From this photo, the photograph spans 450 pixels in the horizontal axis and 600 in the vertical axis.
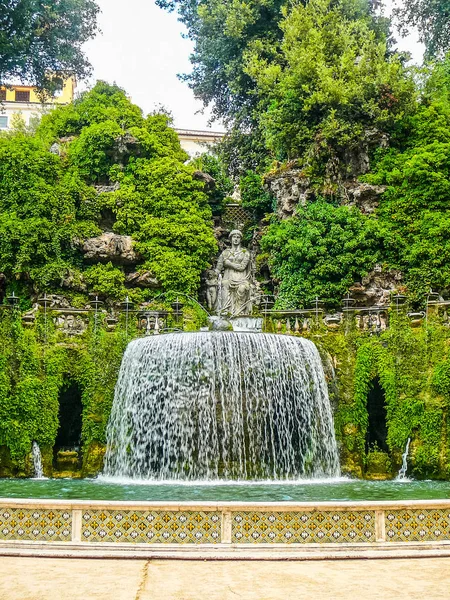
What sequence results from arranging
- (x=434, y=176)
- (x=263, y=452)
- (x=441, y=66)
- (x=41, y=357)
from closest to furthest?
(x=263, y=452)
(x=41, y=357)
(x=434, y=176)
(x=441, y=66)

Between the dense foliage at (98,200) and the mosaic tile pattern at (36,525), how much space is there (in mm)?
14798

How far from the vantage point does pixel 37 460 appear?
15.8 m

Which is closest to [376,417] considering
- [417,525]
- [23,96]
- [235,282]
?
[235,282]

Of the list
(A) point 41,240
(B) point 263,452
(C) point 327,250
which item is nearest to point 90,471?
(B) point 263,452

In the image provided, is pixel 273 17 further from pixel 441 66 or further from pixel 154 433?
pixel 154 433

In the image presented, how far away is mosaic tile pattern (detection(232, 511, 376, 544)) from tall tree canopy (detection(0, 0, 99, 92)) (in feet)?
76.9

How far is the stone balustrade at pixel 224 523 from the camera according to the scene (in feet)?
22.0

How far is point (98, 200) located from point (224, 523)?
60.1ft

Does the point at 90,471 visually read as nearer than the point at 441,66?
Yes

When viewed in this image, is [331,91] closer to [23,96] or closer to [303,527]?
[303,527]

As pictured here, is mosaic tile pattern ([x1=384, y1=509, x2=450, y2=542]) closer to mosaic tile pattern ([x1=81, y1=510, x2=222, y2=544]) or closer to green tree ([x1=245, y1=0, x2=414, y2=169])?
mosaic tile pattern ([x1=81, y1=510, x2=222, y2=544])

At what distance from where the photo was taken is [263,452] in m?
14.8

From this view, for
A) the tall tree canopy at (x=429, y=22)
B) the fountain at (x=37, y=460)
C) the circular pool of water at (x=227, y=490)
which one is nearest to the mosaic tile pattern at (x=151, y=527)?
the circular pool of water at (x=227, y=490)

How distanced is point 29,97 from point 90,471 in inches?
1739
